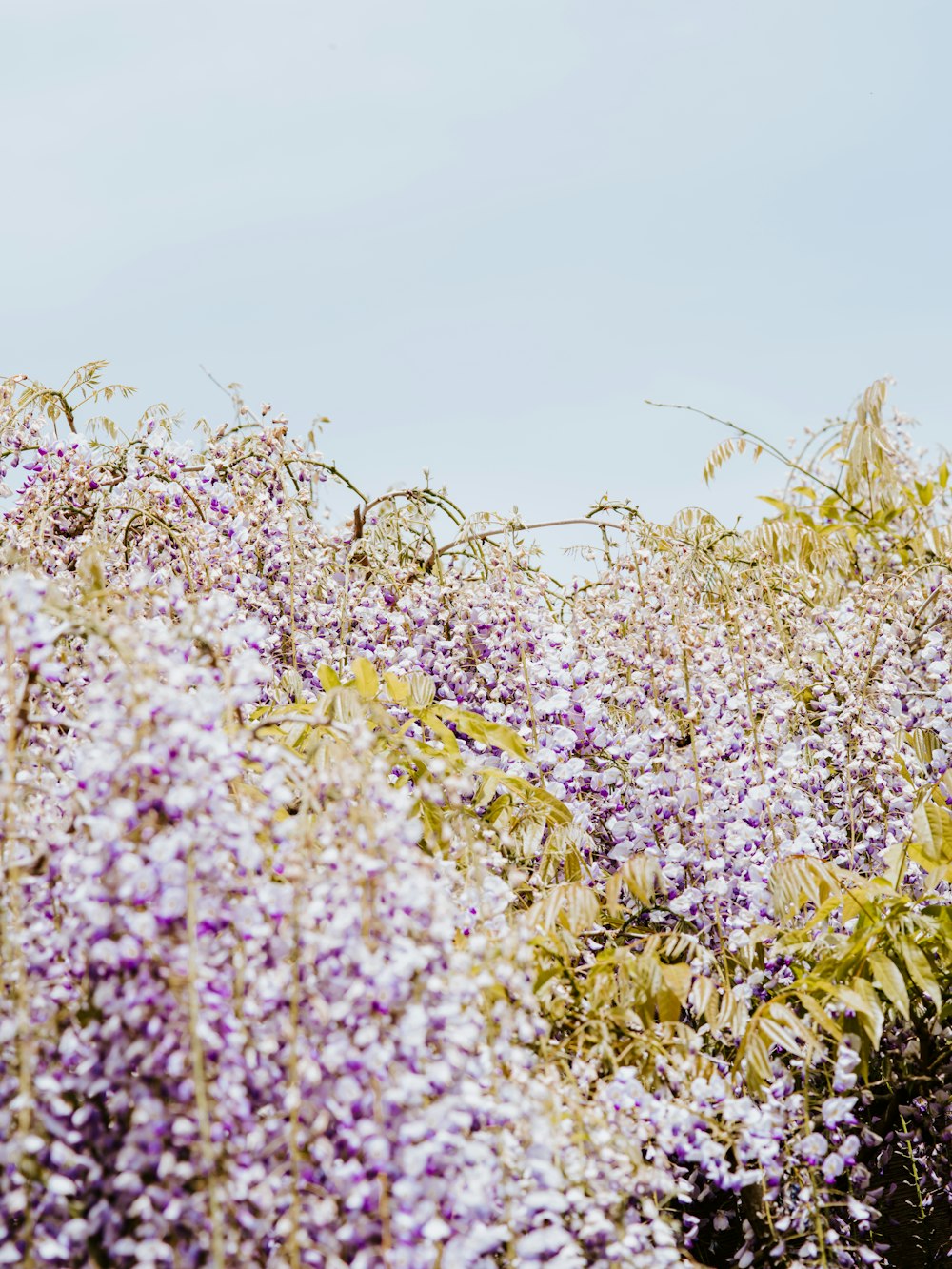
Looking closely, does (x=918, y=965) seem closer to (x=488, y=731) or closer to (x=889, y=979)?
(x=889, y=979)

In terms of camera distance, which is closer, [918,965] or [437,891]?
[437,891]

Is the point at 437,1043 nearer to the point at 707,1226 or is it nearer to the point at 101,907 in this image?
the point at 101,907

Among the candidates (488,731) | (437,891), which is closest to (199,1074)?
(437,891)

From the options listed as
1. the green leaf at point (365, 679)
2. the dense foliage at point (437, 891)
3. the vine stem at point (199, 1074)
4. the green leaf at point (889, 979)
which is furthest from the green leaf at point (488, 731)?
the vine stem at point (199, 1074)

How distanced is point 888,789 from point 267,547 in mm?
1950

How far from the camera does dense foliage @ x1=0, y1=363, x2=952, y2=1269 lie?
149cm

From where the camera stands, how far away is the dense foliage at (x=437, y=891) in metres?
1.49

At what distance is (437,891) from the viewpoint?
1.61 m

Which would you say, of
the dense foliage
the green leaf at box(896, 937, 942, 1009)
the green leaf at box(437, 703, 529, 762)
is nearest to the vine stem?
the dense foliage

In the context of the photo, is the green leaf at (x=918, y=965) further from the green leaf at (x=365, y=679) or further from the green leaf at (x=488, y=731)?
the green leaf at (x=365, y=679)

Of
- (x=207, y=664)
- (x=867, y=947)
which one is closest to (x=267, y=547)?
(x=207, y=664)

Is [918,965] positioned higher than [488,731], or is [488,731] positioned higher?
[488,731]

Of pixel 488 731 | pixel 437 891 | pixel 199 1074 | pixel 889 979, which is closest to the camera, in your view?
pixel 199 1074

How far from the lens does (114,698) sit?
160cm
